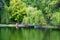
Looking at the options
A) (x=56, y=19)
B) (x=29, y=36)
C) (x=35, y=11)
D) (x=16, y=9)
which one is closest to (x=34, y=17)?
(x=35, y=11)

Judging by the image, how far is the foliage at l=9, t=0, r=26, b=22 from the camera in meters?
24.0

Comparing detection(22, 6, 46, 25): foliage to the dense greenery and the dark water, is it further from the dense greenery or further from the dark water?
the dark water

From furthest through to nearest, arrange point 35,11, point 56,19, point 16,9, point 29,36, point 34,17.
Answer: point 16,9 < point 35,11 < point 34,17 < point 56,19 < point 29,36

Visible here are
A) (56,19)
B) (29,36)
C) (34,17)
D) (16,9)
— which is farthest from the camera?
(16,9)

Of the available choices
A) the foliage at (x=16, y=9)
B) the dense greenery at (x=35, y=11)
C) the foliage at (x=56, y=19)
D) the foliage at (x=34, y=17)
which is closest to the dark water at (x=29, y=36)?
the foliage at (x=56, y=19)

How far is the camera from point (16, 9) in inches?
960

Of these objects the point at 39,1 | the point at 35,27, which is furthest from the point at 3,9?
the point at 35,27

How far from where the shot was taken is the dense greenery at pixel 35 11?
69.9 feet

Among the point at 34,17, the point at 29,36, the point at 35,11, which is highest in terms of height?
the point at 35,11

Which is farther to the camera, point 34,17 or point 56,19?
point 34,17

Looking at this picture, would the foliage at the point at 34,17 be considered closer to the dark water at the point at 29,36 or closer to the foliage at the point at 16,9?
the foliage at the point at 16,9

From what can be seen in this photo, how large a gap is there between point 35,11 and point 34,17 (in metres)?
0.66

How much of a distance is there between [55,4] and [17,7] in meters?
4.10

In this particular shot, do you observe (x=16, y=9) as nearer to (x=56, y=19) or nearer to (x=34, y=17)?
(x=34, y=17)
